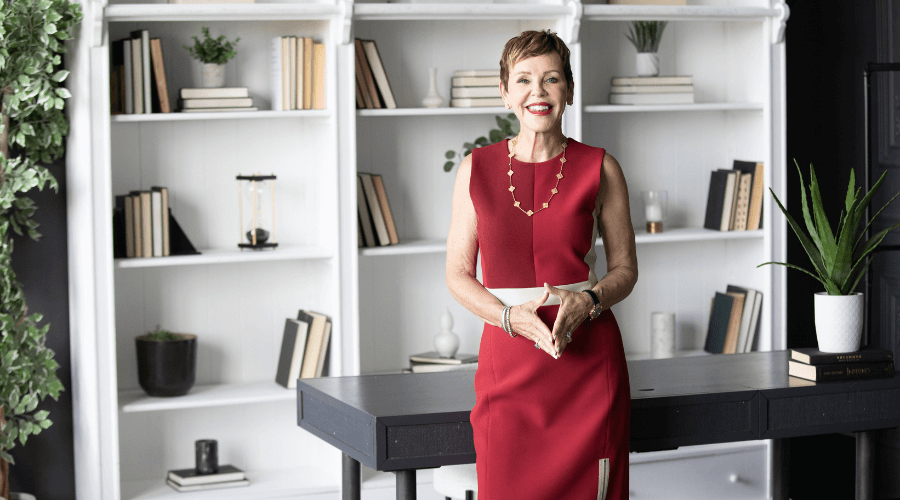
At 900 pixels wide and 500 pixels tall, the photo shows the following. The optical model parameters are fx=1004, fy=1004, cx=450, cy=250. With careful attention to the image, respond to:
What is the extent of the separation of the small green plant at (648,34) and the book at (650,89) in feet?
0.56

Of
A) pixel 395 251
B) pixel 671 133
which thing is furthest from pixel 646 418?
pixel 671 133

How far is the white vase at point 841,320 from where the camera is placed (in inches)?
95.6

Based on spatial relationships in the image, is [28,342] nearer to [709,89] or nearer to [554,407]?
[554,407]

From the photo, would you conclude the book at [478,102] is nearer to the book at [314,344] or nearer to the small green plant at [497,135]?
the small green plant at [497,135]

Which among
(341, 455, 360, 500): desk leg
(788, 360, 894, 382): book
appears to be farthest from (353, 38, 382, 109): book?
(788, 360, 894, 382): book

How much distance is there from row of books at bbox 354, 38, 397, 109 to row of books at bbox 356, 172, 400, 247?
0.26 m

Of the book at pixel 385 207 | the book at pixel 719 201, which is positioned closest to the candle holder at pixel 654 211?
the book at pixel 719 201

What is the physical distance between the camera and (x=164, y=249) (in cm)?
339

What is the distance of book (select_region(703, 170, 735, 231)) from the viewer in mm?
3926

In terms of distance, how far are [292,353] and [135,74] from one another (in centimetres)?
109

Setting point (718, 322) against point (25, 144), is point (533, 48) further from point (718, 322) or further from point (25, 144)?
point (718, 322)

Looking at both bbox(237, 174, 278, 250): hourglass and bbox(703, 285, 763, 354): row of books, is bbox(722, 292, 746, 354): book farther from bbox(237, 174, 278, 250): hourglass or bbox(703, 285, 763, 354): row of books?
bbox(237, 174, 278, 250): hourglass

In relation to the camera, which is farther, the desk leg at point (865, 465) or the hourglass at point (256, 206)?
the hourglass at point (256, 206)

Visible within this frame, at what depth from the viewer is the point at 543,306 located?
1855mm
